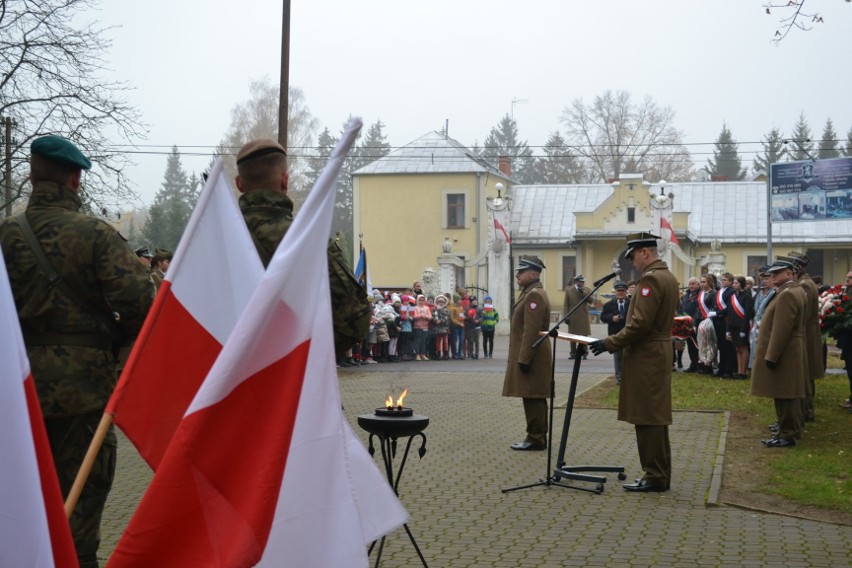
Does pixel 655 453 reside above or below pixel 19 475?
below

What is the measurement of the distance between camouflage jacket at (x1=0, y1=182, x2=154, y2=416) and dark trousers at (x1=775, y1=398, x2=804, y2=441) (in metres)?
9.74

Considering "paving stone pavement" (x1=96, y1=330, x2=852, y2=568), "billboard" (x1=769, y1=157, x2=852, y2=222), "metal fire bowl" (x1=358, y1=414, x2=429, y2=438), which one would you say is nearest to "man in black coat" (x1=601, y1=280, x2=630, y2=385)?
"paving stone pavement" (x1=96, y1=330, x2=852, y2=568)

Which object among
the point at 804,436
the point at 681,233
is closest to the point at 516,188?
the point at 681,233

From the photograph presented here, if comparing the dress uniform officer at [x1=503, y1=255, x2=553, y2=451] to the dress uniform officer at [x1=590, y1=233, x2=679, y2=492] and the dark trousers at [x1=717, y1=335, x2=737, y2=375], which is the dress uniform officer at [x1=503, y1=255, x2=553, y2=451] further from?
the dark trousers at [x1=717, y1=335, x2=737, y2=375]

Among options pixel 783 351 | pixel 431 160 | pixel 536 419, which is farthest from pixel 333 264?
pixel 431 160

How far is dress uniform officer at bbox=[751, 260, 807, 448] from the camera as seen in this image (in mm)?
12078

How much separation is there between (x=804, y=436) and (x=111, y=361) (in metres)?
10.8

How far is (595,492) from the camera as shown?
31.7ft

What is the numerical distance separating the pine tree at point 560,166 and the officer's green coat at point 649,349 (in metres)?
62.1

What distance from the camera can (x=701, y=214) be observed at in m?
58.8

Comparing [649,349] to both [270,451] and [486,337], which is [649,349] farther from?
[486,337]

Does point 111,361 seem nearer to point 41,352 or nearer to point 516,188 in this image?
point 41,352

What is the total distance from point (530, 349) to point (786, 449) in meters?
3.28

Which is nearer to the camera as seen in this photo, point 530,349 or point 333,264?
point 333,264
